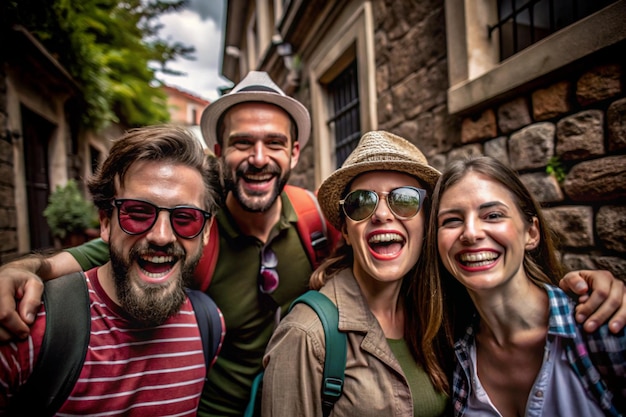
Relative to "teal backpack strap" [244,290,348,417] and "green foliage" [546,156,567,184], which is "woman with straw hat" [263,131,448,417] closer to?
"teal backpack strap" [244,290,348,417]

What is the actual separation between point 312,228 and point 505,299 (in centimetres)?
111

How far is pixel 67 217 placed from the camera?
5496 millimetres

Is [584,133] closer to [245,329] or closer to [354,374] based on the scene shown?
[354,374]

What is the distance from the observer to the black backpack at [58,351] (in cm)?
115

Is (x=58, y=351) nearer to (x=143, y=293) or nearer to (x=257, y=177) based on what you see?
(x=143, y=293)

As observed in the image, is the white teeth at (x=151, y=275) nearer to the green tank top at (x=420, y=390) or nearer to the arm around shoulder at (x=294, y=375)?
the arm around shoulder at (x=294, y=375)

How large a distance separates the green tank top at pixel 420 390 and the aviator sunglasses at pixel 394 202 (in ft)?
2.02

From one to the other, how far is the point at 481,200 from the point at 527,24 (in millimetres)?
1912

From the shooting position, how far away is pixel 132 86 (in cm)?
711

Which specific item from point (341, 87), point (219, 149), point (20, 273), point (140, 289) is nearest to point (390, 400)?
point (140, 289)

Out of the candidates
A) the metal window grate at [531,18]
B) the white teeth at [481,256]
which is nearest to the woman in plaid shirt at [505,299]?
the white teeth at [481,256]

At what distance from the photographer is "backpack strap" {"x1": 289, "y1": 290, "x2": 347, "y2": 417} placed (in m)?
1.38

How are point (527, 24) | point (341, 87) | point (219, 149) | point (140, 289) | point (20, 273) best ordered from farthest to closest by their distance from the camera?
point (341, 87) → point (527, 24) → point (219, 149) → point (140, 289) → point (20, 273)

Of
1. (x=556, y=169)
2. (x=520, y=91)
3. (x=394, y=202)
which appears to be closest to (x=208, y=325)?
(x=394, y=202)
